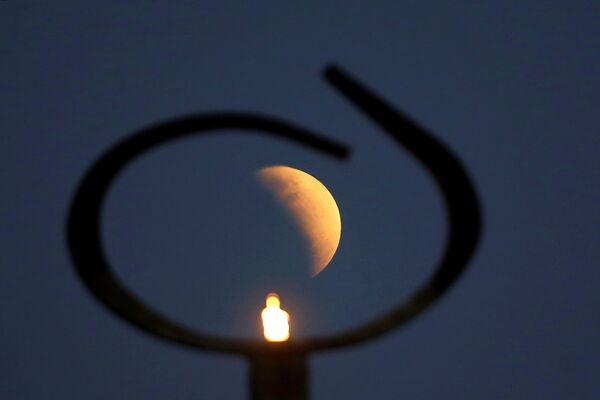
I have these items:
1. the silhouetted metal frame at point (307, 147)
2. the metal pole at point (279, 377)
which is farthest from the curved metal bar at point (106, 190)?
the metal pole at point (279, 377)

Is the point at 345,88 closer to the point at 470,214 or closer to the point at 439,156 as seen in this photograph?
the point at 439,156

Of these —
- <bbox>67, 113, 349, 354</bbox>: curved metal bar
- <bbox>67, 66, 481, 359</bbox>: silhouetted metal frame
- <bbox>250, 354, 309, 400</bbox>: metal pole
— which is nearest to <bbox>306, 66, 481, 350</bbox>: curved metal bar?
<bbox>67, 66, 481, 359</bbox>: silhouetted metal frame

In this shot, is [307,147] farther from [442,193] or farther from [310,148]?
[442,193]

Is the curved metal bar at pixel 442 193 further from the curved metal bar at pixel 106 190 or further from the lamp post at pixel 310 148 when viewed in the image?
the curved metal bar at pixel 106 190

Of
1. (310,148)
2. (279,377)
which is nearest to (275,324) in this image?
(279,377)

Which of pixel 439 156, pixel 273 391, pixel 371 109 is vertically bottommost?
pixel 273 391

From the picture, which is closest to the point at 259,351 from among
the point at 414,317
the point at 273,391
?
the point at 273,391

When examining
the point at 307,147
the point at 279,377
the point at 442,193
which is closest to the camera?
the point at 279,377

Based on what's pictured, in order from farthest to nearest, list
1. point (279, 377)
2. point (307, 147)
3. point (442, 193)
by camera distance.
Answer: point (307, 147), point (442, 193), point (279, 377)
